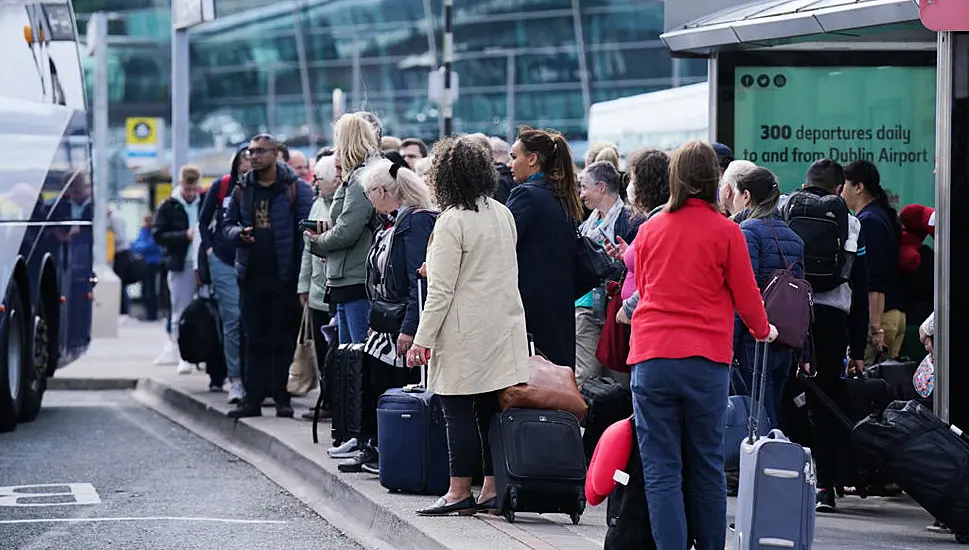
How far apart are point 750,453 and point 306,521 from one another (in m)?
3.20

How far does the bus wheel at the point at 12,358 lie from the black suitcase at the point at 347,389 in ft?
12.1

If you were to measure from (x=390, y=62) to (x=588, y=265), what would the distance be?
Result: 42249 millimetres

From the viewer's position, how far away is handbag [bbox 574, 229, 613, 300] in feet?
27.9

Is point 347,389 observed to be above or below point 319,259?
below

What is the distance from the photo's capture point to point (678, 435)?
6.57 m

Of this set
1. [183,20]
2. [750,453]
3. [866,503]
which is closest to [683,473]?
[750,453]

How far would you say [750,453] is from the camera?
21.2 feet

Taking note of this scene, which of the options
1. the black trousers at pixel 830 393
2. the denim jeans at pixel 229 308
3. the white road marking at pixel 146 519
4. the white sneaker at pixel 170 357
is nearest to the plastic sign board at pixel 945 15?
the black trousers at pixel 830 393

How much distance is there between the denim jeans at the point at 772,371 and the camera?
8.50 m

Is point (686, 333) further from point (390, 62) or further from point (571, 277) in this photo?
point (390, 62)

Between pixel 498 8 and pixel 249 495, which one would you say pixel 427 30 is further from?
pixel 249 495

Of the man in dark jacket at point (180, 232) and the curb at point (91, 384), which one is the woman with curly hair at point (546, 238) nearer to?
the man in dark jacket at point (180, 232)

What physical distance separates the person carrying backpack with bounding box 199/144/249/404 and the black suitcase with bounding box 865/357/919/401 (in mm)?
5276

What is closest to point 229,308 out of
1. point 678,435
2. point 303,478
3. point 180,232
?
point 180,232
